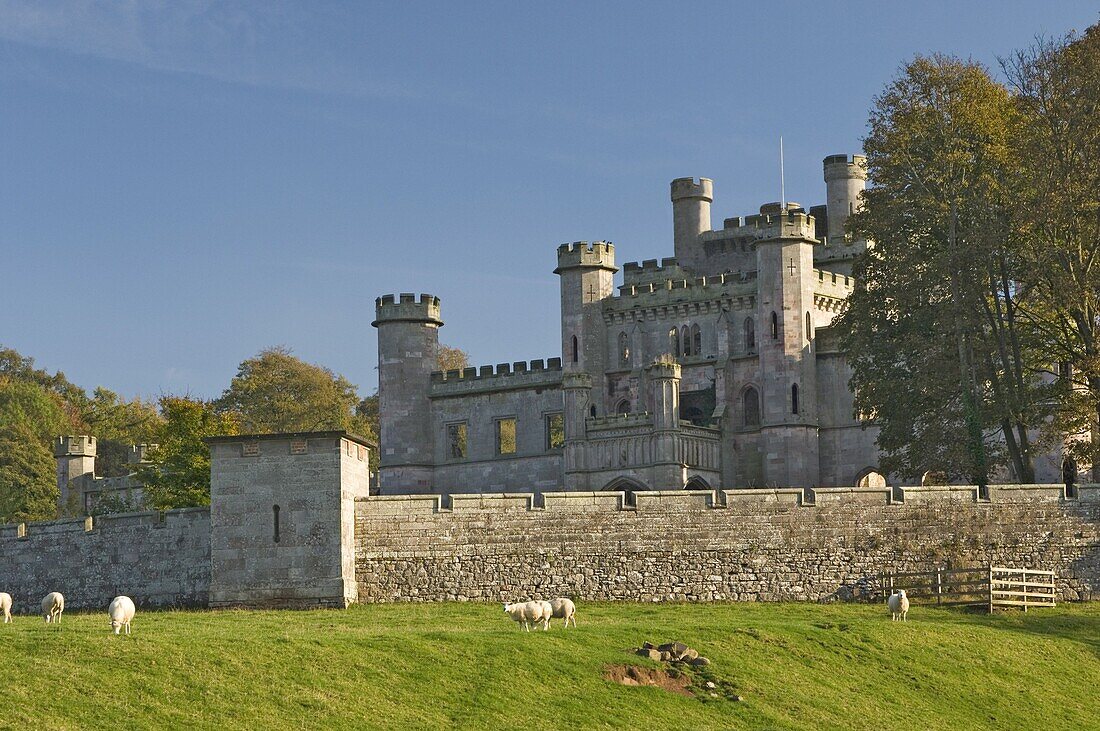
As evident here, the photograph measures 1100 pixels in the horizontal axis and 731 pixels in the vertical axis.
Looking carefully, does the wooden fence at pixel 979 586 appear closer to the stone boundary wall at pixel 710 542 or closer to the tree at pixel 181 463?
the stone boundary wall at pixel 710 542

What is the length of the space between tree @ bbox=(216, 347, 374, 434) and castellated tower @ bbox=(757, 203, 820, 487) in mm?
31341

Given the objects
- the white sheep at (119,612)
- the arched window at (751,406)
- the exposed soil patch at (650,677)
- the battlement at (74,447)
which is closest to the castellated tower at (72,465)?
the battlement at (74,447)

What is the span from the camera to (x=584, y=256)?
73562 mm

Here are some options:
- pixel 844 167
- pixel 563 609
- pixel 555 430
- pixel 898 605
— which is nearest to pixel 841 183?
Answer: pixel 844 167

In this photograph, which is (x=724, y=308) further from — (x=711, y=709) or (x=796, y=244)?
(x=711, y=709)

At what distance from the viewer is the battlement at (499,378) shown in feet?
246

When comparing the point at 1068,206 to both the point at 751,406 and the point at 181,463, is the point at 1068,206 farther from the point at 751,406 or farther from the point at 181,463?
the point at 181,463

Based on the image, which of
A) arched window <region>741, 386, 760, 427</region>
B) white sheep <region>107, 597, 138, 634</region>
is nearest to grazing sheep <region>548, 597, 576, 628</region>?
white sheep <region>107, 597, 138, 634</region>

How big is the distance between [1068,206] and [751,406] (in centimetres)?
2148

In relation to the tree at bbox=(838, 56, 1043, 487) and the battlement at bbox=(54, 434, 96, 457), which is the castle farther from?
the battlement at bbox=(54, 434, 96, 457)

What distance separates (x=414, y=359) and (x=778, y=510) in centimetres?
3231

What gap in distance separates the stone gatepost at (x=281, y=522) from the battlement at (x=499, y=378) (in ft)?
101

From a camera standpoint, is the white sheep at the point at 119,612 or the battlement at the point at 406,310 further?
the battlement at the point at 406,310

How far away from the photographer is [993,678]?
37.9 m
